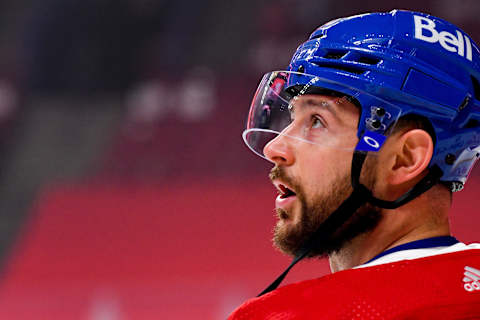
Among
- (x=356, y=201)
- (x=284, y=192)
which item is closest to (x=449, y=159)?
(x=356, y=201)

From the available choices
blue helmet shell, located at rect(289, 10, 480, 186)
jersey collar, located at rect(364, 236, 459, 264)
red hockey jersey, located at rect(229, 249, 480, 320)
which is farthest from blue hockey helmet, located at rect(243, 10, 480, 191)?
red hockey jersey, located at rect(229, 249, 480, 320)

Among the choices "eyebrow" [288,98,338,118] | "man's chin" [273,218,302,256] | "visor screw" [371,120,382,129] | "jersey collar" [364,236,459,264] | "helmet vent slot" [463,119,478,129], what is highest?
"eyebrow" [288,98,338,118]

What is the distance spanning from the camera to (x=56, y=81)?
25.9 feet

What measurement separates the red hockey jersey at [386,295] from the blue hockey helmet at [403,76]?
22 centimetres

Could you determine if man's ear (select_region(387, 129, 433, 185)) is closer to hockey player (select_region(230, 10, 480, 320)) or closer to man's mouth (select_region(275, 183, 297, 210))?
hockey player (select_region(230, 10, 480, 320))

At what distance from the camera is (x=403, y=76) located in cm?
111

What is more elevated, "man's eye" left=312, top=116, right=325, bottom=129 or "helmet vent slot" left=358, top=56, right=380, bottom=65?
"helmet vent slot" left=358, top=56, right=380, bottom=65

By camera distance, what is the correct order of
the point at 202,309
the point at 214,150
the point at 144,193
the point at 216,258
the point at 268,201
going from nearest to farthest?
the point at 202,309 → the point at 216,258 → the point at 268,201 → the point at 144,193 → the point at 214,150

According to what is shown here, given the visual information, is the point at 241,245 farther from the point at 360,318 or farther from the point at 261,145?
the point at 360,318

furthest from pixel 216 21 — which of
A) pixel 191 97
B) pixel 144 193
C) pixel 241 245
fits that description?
pixel 241 245

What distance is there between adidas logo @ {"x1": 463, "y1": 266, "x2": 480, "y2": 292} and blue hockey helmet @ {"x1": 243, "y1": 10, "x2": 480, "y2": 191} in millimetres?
198

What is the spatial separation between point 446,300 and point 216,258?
4042 mm

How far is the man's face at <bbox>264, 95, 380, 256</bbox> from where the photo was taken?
112 centimetres

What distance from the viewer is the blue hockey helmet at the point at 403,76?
1110 mm
